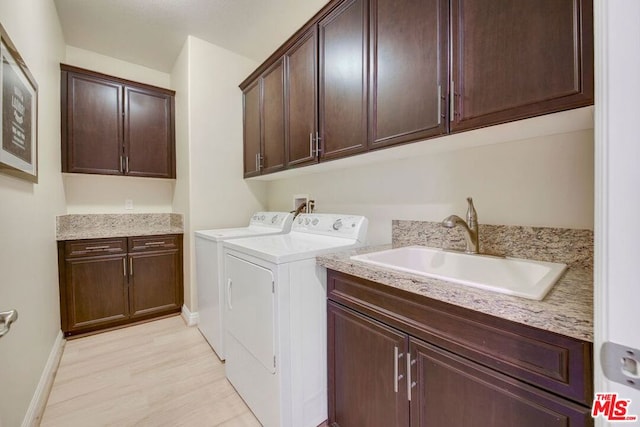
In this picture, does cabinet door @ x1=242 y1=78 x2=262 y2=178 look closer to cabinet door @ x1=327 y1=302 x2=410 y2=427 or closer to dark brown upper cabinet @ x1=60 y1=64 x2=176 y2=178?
dark brown upper cabinet @ x1=60 y1=64 x2=176 y2=178

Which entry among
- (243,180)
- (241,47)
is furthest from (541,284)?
(241,47)

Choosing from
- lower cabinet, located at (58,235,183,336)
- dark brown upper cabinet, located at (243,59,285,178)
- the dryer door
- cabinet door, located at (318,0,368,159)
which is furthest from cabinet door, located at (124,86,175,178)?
cabinet door, located at (318,0,368,159)

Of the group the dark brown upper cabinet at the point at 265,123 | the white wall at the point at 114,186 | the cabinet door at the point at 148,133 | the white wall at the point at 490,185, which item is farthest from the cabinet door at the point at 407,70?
the white wall at the point at 114,186

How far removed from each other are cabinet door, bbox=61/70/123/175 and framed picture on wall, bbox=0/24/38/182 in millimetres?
987

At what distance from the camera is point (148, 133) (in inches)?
110

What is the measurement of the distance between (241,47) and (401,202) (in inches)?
93.5

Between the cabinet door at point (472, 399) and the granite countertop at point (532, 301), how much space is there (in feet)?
0.66

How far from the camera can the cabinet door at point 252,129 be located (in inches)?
98.7

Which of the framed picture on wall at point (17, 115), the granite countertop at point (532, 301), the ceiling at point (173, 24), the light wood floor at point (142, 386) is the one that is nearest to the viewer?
the granite countertop at point (532, 301)

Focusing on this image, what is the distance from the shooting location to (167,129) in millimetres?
2900

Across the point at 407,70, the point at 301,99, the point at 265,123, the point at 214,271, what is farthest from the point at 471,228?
the point at 265,123

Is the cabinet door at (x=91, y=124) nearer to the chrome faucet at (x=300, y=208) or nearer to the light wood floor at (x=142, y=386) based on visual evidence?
the light wood floor at (x=142, y=386)

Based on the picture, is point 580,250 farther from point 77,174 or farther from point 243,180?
point 77,174

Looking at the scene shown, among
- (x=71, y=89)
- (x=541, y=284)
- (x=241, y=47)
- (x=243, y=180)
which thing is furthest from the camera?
(x=243, y=180)
